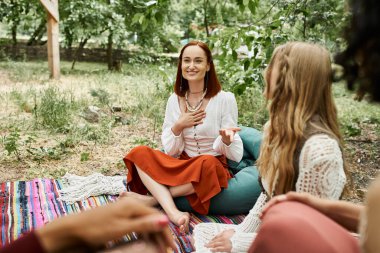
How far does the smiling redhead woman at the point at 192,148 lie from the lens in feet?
9.80

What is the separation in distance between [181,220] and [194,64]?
1166 mm

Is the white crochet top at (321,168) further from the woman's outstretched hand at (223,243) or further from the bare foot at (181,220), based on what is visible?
the bare foot at (181,220)

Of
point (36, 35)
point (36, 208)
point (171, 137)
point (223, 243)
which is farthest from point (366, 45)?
point (36, 35)

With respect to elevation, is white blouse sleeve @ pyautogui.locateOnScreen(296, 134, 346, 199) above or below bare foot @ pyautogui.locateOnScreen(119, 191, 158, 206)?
above

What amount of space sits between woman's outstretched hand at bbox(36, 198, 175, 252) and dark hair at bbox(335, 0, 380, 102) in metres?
0.68

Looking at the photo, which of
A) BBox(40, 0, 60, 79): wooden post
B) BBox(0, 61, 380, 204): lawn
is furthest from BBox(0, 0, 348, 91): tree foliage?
BBox(40, 0, 60, 79): wooden post

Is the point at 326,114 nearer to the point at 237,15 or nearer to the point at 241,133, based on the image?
the point at 241,133

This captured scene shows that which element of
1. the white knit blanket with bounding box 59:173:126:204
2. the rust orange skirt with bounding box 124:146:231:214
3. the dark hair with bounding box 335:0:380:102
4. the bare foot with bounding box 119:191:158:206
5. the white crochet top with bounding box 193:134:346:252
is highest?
the dark hair with bounding box 335:0:380:102

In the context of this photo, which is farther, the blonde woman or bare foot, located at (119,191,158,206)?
bare foot, located at (119,191,158,206)

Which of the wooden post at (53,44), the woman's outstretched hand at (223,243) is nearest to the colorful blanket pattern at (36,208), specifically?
the woman's outstretched hand at (223,243)

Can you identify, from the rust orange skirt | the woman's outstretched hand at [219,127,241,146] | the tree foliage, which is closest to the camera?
the woman's outstretched hand at [219,127,241,146]

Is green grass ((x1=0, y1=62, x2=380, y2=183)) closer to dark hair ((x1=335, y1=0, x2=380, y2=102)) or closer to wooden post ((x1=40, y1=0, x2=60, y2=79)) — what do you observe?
wooden post ((x1=40, y1=0, x2=60, y2=79))

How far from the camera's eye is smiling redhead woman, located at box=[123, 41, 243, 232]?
299 centimetres

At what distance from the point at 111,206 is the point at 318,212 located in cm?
72
